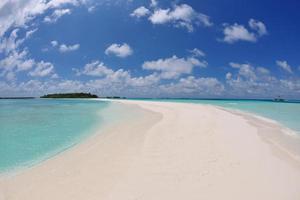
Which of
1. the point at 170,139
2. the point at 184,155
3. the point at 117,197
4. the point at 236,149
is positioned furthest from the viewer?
the point at 170,139

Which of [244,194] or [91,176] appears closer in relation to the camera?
[244,194]

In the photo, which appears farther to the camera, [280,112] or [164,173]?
[280,112]

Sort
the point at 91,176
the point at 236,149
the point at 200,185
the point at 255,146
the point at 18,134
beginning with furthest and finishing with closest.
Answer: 1. the point at 18,134
2. the point at 255,146
3. the point at 236,149
4. the point at 91,176
5. the point at 200,185

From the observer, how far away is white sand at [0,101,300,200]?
4.19m

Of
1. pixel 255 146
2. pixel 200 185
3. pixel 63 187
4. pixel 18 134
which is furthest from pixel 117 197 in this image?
pixel 18 134

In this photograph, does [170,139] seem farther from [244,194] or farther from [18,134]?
[18,134]

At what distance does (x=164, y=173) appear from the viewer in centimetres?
512

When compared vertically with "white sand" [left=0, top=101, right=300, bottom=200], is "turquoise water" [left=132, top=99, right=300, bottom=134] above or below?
above

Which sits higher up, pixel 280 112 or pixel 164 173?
pixel 280 112

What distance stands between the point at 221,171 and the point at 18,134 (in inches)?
361

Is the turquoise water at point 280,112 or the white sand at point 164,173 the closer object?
the white sand at point 164,173

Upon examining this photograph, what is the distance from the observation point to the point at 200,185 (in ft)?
14.6

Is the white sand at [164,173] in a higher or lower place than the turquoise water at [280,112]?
lower

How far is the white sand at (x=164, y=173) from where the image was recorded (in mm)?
4188
